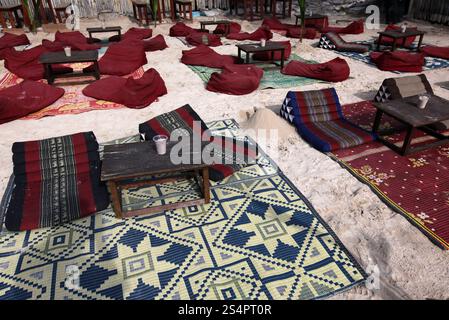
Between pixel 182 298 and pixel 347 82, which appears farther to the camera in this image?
pixel 347 82

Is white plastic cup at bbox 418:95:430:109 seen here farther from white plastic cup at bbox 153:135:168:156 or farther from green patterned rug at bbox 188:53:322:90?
white plastic cup at bbox 153:135:168:156

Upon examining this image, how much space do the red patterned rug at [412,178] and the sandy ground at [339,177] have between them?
0.10 m

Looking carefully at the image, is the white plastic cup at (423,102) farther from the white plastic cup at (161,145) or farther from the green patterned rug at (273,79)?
the white plastic cup at (161,145)

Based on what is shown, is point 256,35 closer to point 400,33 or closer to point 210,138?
point 400,33

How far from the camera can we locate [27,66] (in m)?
6.18

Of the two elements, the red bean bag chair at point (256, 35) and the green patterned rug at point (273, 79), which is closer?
the green patterned rug at point (273, 79)

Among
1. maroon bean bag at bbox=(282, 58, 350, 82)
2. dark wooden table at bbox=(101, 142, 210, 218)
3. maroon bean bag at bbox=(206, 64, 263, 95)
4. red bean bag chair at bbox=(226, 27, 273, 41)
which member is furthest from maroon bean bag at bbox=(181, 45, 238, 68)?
dark wooden table at bbox=(101, 142, 210, 218)

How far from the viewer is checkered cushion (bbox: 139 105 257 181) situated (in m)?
3.23

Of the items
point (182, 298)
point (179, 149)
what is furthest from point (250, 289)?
point (179, 149)

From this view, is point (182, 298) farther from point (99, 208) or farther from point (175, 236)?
point (99, 208)

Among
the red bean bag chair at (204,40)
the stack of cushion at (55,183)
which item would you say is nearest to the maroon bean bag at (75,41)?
the red bean bag chair at (204,40)

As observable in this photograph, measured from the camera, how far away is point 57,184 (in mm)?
2990

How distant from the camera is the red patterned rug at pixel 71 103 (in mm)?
4711
